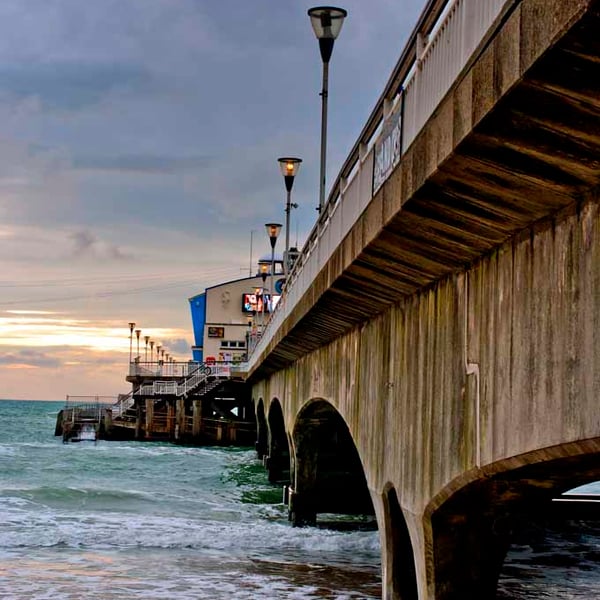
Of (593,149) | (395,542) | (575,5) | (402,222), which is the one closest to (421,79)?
(402,222)

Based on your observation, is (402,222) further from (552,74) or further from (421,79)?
(552,74)

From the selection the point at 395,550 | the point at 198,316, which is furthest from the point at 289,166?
the point at 198,316

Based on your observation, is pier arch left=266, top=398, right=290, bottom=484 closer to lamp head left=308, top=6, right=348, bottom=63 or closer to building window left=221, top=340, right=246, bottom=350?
lamp head left=308, top=6, right=348, bottom=63

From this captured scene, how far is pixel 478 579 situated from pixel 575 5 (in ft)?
24.6

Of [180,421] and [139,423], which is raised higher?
[180,421]

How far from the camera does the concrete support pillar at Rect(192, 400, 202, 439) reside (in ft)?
209

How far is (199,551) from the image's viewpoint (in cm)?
2200

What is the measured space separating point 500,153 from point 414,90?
9.20 feet

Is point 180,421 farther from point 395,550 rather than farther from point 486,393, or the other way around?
point 486,393

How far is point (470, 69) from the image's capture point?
6023 millimetres

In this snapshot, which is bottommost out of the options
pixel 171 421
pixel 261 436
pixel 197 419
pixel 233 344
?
pixel 261 436

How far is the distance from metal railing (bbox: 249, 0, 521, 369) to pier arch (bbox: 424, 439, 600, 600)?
9.01ft

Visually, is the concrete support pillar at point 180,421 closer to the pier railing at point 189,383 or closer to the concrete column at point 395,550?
the pier railing at point 189,383

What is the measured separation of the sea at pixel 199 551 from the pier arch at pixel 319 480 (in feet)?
3.23
